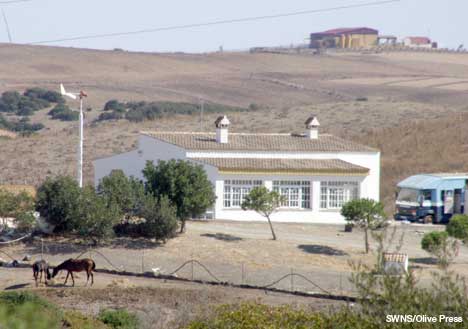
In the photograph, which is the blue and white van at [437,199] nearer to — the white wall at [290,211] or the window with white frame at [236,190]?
the white wall at [290,211]

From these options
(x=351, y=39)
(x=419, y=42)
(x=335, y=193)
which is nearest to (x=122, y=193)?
(x=335, y=193)

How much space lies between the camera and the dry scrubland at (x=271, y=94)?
67250mm

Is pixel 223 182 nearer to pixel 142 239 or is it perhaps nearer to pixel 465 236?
pixel 142 239

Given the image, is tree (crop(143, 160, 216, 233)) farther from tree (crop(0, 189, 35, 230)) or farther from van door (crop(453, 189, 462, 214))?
van door (crop(453, 189, 462, 214))

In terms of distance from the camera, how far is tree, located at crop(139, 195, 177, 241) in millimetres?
37125

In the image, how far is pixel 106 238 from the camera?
36625 mm


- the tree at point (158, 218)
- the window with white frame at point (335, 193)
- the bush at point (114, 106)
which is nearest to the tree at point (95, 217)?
the tree at point (158, 218)

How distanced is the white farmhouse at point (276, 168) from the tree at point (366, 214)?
723 cm

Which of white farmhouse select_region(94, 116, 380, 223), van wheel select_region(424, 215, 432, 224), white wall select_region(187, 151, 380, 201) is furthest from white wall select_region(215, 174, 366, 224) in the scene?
van wheel select_region(424, 215, 432, 224)

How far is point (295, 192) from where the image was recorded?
4547 centimetres

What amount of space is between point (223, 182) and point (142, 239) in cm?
760

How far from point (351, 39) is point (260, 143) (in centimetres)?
13353

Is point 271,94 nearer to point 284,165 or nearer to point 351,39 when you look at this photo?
point 351,39

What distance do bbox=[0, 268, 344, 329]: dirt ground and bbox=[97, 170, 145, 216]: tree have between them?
18.1 ft
